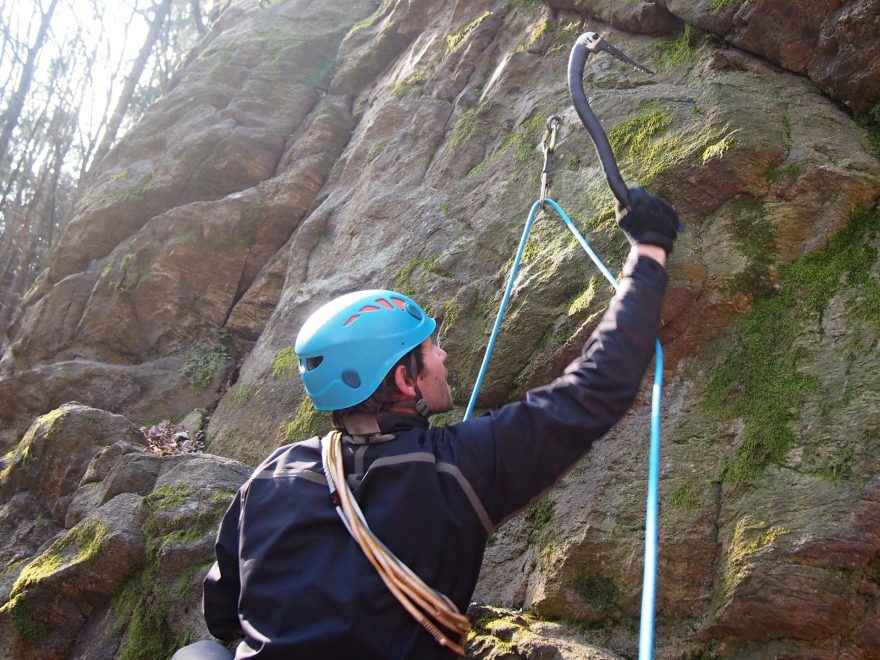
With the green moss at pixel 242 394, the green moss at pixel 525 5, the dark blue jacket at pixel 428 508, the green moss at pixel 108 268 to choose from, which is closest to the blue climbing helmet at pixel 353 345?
the dark blue jacket at pixel 428 508

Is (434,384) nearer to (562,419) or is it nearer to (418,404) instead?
(418,404)

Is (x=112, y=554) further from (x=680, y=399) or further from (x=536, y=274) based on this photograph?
(x=680, y=399)

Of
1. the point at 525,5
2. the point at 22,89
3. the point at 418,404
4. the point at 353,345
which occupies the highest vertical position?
the point at 22,89

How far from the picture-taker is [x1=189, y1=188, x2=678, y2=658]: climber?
2400 mm

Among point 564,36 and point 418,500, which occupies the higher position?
point 564,36

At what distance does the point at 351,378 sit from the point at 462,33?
6.67 meters

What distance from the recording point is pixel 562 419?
2.43 m

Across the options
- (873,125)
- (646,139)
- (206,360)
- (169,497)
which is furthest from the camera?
(206,360)

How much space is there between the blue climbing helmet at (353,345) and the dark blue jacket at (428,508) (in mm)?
419

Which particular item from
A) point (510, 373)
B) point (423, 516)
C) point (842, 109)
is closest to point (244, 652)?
point (423, 516)

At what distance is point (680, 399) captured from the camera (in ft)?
12.8

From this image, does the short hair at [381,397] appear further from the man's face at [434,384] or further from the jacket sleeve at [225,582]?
the jacket sleeve at [225,582]

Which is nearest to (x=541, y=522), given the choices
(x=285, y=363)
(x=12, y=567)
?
(x=285, y=363)

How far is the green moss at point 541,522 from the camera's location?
389cm
